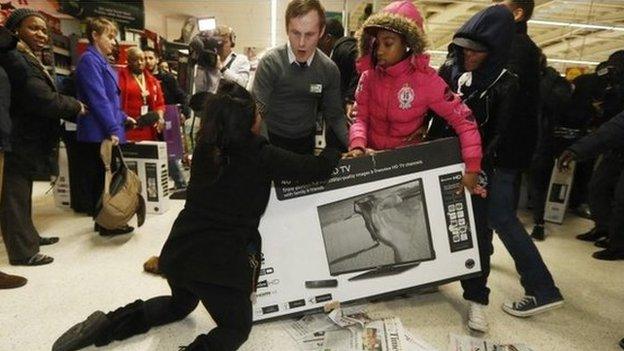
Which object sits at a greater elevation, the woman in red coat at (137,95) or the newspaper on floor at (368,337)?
the woman in red coat at (137,95)

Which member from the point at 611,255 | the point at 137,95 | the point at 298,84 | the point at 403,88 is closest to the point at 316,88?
the point at 298,84

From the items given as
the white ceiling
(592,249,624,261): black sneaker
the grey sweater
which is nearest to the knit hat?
the grey sweater

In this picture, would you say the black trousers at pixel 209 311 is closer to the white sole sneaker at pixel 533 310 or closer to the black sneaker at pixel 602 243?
the white sole sneaker at pixel 533 310

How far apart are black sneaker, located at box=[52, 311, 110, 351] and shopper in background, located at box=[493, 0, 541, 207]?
189 centimetres

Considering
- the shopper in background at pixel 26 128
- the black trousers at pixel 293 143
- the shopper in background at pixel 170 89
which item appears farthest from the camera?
the shopper in background at pixel 170 89

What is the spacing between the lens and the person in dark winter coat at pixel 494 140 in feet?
4.91

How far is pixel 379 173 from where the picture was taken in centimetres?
155

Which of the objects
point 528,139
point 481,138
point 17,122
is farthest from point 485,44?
point 17,122

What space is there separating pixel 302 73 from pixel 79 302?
5.01 ft

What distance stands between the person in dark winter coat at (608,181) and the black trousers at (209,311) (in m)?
1.54

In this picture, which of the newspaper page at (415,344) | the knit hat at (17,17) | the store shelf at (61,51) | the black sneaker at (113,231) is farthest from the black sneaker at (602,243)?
the store shelf at (61,51)

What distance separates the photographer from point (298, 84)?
1759 mm

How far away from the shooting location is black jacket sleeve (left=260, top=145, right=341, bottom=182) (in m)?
1.32

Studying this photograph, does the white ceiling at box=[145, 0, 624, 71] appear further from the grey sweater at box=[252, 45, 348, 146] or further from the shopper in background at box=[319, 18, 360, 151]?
the grey sweater at box=[252, 45, 348, 146]
